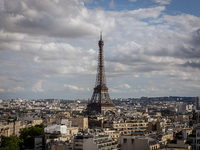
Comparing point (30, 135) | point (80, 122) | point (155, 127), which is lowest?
point (30, 135)

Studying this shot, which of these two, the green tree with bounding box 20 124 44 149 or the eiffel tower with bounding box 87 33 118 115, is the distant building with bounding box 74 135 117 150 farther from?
the eiffel tower with bounding box 87 33 118 115

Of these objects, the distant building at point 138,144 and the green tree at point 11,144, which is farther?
the green tree at point 11,144

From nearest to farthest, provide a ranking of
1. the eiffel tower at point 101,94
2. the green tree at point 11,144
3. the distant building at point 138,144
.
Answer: the distant building at point 138,144 → the green tree at point 11,144 → the eiffel tower at point 101,94

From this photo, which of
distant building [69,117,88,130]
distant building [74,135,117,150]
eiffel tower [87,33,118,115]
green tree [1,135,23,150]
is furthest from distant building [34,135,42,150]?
eiffel tower [87,33,118,115]

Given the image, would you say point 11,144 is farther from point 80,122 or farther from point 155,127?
point 155,127

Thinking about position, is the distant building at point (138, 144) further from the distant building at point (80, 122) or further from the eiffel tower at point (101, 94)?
→ the eiffel tower at point (101, 94)

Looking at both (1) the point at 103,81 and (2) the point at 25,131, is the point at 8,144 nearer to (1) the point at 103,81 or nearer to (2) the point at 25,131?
(2) the point at 25,131

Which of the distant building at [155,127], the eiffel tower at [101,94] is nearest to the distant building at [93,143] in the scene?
the distant building at [155,127]

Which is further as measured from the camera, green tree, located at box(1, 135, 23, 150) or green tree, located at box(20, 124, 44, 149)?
green tree, located at box(20, 124, 44, 149)

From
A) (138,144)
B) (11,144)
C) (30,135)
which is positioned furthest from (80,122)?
(138,144)

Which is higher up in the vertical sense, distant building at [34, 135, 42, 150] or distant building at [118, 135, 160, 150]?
distant building at [118, 135, 160, 150]

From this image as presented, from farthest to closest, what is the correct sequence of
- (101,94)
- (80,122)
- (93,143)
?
(101,94) < (80,122) < (93,143)

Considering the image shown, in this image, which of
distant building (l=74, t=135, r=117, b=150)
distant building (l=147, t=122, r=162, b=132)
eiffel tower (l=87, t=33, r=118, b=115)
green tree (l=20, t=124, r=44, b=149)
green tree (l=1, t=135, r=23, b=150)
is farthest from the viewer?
eiffel tower (l=87, t=33, r=118, b=115)
